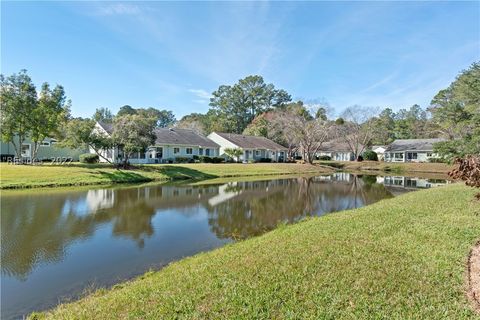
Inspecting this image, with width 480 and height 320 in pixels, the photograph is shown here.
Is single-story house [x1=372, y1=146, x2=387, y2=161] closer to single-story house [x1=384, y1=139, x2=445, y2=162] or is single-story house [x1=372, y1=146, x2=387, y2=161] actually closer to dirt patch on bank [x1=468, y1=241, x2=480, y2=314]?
single-story house [x1=384, y1=139, x2=445, y2=162]

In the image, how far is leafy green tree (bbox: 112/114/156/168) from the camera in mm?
33531

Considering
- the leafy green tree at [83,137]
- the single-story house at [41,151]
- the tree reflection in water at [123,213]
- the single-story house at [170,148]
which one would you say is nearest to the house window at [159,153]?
the single-story house at [170,148]

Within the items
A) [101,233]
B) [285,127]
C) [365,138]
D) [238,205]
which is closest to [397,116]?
[365,138]

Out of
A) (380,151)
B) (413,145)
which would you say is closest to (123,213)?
(413,145)

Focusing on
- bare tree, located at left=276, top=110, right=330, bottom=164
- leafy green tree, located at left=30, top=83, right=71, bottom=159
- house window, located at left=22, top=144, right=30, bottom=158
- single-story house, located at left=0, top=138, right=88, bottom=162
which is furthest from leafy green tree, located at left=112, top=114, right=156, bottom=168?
bare tree, located at left=276, top=110, right=330, bottom=164

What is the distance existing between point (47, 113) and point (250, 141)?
110 ft

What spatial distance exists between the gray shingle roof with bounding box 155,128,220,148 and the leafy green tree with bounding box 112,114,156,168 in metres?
9.88

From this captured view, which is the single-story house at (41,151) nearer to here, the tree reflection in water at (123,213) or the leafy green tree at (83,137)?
the leafy green tree at (83,137)

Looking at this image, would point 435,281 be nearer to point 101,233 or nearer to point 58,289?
point 58,289

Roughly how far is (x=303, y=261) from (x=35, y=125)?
35.7 metres

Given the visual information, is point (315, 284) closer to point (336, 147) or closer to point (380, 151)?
point (336, 147)

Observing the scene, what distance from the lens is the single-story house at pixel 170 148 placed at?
4178 centimetres

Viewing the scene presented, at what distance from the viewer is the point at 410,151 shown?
2511 inches

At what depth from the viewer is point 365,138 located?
62938 millimetres
